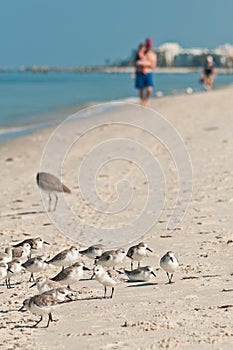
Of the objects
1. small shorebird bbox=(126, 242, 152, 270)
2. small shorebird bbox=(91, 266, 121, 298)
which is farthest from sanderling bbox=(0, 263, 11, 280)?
small shorebird bbox=(126, 242, 152, 270)

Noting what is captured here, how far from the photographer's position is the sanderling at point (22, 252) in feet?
28.6

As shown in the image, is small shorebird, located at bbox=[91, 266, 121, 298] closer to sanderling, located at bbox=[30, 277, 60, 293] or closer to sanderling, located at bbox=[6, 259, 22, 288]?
sanderling, located at bbox=[30, 277, 60, 293]

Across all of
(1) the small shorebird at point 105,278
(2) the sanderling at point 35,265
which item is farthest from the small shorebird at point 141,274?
(2) the sanderling at point 35,265

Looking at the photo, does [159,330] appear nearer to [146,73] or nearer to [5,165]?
[5,165]

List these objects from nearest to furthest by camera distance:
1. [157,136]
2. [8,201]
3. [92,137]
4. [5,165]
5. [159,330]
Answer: [159,330] → [8,201] → [5,165] → [157,136] → [92,137]

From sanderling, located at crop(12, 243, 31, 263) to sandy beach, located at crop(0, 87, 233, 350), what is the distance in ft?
0.68

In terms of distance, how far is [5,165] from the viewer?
18.0m

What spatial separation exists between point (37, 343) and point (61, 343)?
0.61ft

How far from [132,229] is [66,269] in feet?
10.1

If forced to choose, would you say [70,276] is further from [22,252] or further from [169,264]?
[22,252]

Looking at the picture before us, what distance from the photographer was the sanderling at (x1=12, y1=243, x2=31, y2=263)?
872 cm

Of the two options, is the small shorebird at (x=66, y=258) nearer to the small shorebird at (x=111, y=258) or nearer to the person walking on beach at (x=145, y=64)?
the small shorebird at (x=111, y=258)

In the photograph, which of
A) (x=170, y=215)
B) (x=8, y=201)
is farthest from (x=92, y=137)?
(x=170, y=215)

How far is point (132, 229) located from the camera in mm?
10945
